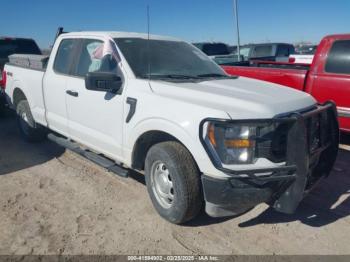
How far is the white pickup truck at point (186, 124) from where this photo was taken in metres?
2.74

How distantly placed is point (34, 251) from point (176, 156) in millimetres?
1478

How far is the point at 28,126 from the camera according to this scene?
585cm

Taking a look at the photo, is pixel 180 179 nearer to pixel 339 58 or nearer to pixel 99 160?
pixel 99 160

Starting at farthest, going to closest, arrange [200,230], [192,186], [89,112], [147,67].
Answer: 1. [89,112]
2. [147,67]
3. [200,230]
4. [192,186]

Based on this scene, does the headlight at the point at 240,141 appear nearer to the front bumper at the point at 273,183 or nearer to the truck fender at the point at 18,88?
the front bumper at the point at 273,183

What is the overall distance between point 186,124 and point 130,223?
1215mm

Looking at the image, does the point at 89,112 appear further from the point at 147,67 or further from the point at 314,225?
the point at 314,225

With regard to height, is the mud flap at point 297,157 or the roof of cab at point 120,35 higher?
the roof of cab at point 120,35

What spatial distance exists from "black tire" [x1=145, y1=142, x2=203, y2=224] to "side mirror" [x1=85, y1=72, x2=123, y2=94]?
798 mm

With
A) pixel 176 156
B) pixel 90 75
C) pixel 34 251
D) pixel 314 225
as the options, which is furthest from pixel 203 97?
pixel 34 251

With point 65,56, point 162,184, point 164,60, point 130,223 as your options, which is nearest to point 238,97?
point 162,184

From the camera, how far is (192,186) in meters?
2.99

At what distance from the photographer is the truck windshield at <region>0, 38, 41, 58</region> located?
8.52 meters

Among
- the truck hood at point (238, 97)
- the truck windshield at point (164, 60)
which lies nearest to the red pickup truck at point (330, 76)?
the truck windshield at point (164, 60)
